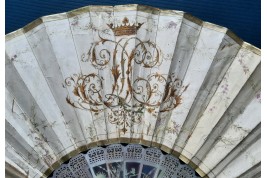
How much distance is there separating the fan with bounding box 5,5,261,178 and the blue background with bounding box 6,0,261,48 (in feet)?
1.48

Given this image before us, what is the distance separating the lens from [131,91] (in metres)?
2.03

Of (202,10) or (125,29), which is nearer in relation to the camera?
(125,29)

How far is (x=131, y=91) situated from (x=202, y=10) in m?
0.71

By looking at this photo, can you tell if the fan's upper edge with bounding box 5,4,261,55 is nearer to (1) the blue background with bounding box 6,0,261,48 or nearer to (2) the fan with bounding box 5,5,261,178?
(2) the fan with bounding box 5,5,261,178

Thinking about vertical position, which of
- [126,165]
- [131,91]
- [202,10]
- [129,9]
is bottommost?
[126,165]

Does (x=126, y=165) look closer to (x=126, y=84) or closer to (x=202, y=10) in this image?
(x=126, y=84)

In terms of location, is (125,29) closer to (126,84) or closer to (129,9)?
(129,9)

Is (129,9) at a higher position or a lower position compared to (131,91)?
higher

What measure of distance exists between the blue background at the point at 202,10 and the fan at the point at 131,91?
450mm

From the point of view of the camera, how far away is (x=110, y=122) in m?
2.05

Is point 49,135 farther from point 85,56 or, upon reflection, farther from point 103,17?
point 103,17

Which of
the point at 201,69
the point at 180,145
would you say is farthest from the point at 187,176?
the point at 201,69

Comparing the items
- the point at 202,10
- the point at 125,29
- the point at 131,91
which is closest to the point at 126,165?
the point at 131,91
